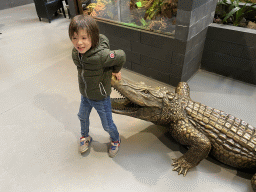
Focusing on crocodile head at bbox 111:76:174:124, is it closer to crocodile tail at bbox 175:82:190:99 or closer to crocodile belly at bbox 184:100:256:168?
crocodile belly at bbox 184:100:256:168

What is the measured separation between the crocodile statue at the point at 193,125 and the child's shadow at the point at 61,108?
0.71 meters

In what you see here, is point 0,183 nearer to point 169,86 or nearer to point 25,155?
point 25,155

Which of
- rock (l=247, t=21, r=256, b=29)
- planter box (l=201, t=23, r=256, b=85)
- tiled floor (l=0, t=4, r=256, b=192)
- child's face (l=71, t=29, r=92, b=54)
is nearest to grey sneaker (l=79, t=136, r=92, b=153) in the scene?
tiled floor (l=0, t=4, r=256, b=192)

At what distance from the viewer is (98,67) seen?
1397mm

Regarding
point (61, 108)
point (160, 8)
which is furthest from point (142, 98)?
point (160, 8)

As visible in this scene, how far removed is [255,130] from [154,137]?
0.95 meters

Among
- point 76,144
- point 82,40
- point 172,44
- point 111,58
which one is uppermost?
point 82,40

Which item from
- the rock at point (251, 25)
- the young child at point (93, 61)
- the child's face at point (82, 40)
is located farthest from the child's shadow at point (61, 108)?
the rock at point (251, 25)

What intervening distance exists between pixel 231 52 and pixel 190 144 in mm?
1846

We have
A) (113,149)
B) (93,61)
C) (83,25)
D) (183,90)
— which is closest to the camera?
(83,25)

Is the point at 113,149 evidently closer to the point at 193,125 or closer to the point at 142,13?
the point at 193,125

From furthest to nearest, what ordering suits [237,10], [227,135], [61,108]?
[237,10], [61,108], [227,135]

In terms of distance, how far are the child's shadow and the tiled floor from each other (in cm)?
1

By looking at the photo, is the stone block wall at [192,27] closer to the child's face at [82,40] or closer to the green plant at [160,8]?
the green plant at [160,8]
